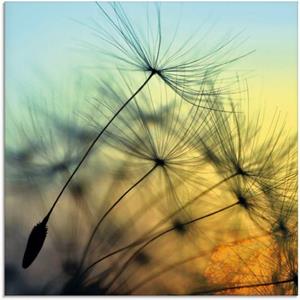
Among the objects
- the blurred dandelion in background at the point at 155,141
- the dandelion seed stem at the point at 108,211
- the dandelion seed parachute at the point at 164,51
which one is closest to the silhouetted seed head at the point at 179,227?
the blurred dandelion in background at the point at 155,141

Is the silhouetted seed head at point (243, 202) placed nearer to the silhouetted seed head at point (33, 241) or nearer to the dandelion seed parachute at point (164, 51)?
the dandelion seed parachute at point (164, 51)

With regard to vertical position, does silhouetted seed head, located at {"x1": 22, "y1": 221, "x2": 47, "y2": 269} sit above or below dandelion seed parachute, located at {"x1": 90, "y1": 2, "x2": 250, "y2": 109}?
below

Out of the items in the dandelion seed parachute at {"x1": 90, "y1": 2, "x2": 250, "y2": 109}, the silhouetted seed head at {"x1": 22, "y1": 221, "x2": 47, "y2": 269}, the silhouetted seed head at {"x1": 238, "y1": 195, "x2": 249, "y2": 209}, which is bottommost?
the silhouetted seed head at {"x1": 22, "y1": 221, "x2": 47, "y2": 269}

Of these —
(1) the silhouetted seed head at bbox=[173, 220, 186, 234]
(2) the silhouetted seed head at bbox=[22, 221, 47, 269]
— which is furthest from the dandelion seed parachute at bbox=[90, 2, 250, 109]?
(2) the silhouetted seed head at bbox=[22, 221, 47, 269]

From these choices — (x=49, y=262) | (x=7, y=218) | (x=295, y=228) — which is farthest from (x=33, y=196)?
(x=295, y=228)

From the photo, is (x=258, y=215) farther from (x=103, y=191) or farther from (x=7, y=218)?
(x=7, y=218)

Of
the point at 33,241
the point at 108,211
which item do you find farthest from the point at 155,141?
the point at 33,241

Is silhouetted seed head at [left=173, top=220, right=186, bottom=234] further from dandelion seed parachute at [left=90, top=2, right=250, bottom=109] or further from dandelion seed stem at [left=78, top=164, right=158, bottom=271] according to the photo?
dandelion seed parachute at [left=90, top=2, right=250, bottom=109]
